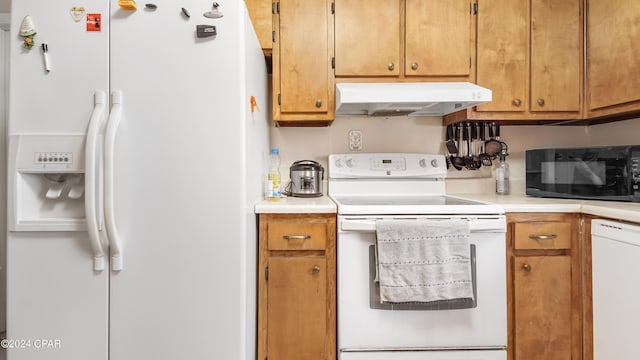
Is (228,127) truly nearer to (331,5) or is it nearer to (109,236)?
(109,236)

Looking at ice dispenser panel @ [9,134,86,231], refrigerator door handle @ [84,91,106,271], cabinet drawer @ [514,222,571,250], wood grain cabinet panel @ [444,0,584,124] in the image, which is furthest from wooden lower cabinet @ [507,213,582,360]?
ice dispenser panel @ [9,134,86,231]

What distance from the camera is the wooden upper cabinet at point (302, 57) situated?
77.0 inches

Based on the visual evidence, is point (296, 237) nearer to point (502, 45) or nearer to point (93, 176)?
point (93, 176)

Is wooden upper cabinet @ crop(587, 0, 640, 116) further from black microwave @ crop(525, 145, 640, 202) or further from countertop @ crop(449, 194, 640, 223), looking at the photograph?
countertop @ crop(449, 194, 640, 223)

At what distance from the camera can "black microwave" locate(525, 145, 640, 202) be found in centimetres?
165

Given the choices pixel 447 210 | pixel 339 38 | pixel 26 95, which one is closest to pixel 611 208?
pixel 447 210

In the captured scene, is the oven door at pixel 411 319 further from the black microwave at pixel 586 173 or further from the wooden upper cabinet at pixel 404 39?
the wooden upper cabinet at pixel 404 39

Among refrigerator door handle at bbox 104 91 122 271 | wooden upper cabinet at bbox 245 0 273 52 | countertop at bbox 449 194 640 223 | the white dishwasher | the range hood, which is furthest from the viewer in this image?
wooden upper cabinet at bbox 245 0 273 52

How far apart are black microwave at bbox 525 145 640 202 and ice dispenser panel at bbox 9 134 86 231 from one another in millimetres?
2215

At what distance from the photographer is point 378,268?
1569 millimetres

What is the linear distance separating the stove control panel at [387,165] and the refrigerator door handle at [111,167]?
1.22 m

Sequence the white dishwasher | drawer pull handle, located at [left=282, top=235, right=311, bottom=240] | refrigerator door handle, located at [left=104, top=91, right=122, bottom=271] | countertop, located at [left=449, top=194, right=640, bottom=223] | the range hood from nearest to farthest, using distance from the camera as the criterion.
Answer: refrigerator door handle, located at [left=104, top=91, right=122, bottom=271] → the white dishwasher → countertop, located at [left=449, top=194, right=640, bottom=223] → drawer pull handle, located at [left=282, top=235, right=311, bottom=240] → the range hood

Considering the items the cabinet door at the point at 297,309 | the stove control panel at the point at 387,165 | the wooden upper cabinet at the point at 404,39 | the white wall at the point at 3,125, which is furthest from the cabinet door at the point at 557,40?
the white wall at the point at 3,125

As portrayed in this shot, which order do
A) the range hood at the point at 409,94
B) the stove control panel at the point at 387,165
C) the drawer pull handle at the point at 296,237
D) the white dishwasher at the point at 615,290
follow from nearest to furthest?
1. the white dishwasher at the point at 615,290
2. the drawer pull handle at the point at 296,237
3. the range hood at the point at 409,94
4. the stove control panel at the point at 387,165
